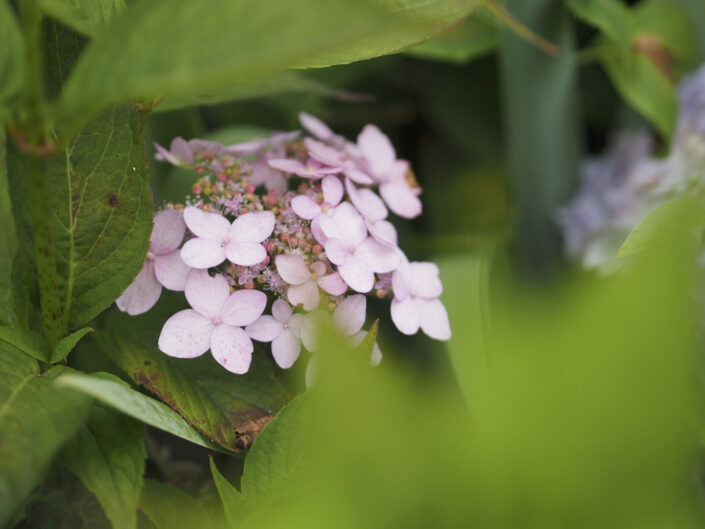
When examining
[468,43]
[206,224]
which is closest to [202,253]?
[206,224]

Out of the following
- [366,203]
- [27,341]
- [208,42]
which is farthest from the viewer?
[366,203]

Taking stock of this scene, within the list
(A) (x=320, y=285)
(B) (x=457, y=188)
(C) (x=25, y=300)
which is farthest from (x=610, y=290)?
(B) (x=457, y=188)

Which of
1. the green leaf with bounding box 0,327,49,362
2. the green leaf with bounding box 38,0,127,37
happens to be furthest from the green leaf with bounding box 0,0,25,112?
the green leaf with bounding box 0,327,49,362

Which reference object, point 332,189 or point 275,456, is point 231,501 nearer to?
point 275,456

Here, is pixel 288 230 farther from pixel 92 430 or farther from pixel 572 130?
pixel 572 130

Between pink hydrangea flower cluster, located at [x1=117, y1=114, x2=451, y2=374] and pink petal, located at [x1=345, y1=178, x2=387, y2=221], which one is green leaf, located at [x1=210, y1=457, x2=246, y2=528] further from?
pink petal, located at [x1=345, y1=178, x2=387, y2=221]

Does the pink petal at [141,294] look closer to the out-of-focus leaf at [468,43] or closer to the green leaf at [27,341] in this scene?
the green leaf at [27,341]

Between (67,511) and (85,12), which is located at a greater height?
(85,12)
